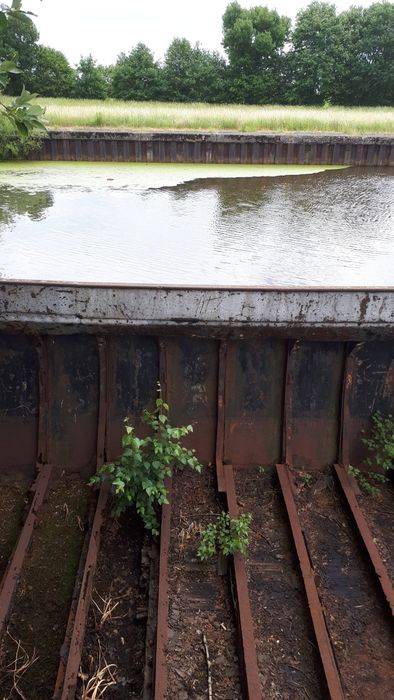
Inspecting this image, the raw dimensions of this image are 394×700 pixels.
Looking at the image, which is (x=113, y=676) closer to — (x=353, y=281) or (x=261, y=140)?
(x=353, y=281)

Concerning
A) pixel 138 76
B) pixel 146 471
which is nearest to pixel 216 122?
pixel 146 471

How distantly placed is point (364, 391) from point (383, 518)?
0.85m

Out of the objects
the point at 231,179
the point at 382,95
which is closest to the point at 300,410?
the point at 231,179

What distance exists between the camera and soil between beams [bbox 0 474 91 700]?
2543 mm

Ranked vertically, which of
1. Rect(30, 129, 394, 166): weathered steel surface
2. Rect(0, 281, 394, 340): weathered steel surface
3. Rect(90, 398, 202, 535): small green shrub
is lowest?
Rect(90, 398, 202, 535): small green shrub

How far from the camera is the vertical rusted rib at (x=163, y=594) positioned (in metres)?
2.34

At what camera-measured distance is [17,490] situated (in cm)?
355

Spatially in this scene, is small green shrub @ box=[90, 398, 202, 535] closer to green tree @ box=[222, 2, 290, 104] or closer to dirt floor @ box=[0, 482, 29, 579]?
dirt floor @ box=[0, 482, 29, 579]

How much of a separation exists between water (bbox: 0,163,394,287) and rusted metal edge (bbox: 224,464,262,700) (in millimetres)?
2050

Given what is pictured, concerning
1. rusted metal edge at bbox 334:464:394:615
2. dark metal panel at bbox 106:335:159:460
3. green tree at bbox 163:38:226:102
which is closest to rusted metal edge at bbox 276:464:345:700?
rusted metal edge at bbox 334:464:394:615

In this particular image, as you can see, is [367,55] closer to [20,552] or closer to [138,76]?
[138,76]

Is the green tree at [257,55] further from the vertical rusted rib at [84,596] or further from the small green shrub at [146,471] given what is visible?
the small green shrub at [146,471]

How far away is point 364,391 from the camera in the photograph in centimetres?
366

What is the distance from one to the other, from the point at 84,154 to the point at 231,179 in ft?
13.1
